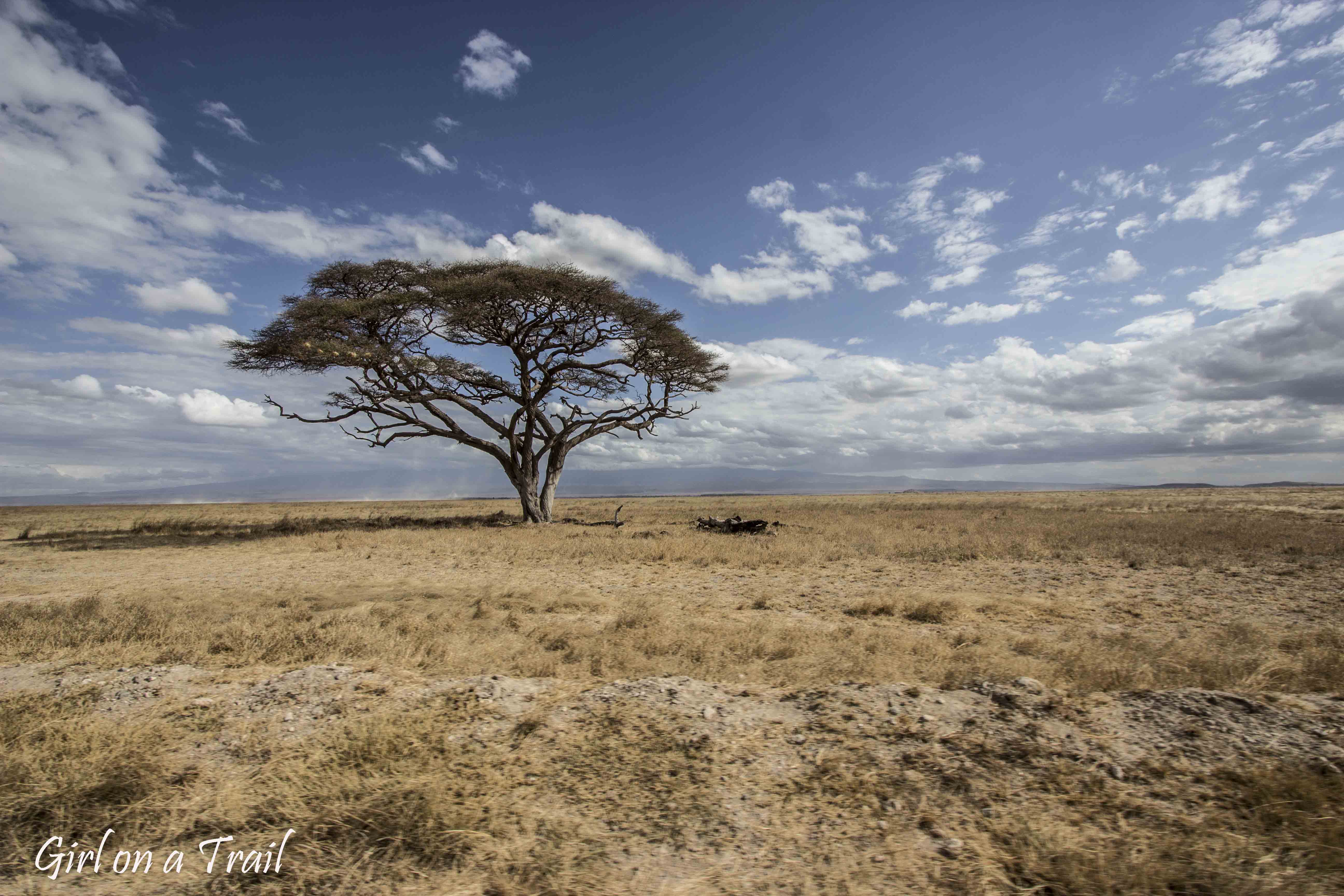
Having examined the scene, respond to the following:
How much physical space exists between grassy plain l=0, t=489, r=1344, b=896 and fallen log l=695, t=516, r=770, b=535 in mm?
9630

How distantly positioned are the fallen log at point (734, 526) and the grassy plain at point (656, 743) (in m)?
9.63

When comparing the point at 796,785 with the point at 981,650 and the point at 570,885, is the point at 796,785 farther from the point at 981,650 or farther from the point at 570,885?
the point at 981,650

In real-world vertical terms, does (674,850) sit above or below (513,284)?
below

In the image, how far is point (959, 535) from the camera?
22281 millimetres

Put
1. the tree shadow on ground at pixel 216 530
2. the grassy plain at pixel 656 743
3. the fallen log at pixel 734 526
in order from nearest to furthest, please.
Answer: the grassy plain at pixel 656 743, the tree shadow on ground at pixel 216 530, the fallen log at pixel 734 526

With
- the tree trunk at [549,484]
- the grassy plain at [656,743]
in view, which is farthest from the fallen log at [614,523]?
the grassy plain at [656,743]

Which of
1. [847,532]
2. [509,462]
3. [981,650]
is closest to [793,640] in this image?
[981,650]

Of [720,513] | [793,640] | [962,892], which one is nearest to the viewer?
[962,892]

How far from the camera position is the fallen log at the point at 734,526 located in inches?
932

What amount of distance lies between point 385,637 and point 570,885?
564 cm

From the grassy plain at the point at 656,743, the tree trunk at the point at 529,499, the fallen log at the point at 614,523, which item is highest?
the tree trunk at the point at 529,499

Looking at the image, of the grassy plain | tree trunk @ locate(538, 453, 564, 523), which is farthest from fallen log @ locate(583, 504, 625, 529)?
the grassy plain

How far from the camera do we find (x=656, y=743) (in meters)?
4.43

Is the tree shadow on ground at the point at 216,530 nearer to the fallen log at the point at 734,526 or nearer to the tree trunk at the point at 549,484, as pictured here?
the tree trunk at the point at 549,484
